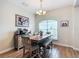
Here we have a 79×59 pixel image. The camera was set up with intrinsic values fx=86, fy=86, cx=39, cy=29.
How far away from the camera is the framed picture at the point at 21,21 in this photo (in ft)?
14.4

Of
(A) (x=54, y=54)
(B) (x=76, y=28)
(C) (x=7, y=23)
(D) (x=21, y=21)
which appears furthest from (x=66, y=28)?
(C) (x=7, y=23)

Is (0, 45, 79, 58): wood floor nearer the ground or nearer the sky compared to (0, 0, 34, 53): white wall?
nearer the ground

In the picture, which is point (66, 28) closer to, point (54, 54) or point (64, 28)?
point (64, 28)

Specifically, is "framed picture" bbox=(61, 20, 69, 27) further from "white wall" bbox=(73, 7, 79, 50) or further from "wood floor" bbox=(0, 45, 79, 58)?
"wood floor" bbox=(0, 45, 79, 58)

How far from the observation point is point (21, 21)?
4.68 metres

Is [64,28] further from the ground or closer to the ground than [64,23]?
closer to the ground

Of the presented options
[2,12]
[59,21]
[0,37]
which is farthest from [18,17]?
[59,21]

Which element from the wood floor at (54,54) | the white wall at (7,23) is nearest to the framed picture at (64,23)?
the wood floor at (54,54)

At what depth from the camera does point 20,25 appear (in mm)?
4613

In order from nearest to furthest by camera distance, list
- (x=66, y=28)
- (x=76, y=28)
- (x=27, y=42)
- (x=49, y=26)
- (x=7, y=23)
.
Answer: (x=27, y=42) < (x=7, y=23) < (x=76, y=28) < (x=66, y=28) < (x=49, y=26)

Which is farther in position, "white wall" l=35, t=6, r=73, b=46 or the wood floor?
"white wall" l=35, t=6, r=73, b=46

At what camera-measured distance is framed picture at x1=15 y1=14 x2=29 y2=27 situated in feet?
14.4

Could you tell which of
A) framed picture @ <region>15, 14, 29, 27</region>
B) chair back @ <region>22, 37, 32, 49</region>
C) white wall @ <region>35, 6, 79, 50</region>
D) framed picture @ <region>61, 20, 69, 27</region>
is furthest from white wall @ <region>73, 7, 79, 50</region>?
framed picture @ <region>15, 14, 29, 27</region>

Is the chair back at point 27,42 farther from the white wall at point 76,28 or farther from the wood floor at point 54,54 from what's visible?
the white wall at point 76,28
